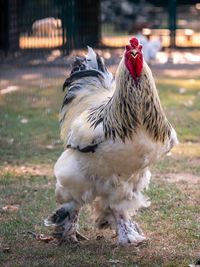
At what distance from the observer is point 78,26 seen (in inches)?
691

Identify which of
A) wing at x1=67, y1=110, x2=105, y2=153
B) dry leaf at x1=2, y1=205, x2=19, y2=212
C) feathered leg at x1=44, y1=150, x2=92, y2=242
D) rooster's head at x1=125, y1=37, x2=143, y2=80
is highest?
rooster's head at x1=125, y1=37, x2=143, y2=80

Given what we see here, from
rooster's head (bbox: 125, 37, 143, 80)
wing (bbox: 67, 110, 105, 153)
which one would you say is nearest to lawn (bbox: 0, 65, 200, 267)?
wing (bbox: 67, 110, 105, 153)

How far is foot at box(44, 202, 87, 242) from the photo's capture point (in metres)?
6.12

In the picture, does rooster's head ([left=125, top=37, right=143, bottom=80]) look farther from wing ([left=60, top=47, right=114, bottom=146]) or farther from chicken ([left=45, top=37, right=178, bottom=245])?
wing ([left=60, top=47, right=114, bottom=146])

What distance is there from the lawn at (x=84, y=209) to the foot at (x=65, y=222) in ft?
0.40

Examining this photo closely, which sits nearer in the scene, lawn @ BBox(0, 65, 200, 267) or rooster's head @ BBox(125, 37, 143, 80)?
rooster's head @ BBox(125, 37, 143, 80)

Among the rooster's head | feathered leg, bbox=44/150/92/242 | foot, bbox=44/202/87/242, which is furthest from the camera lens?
foot, bbox=44/202/87/242

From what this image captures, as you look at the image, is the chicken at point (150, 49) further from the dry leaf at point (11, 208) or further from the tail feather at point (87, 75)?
the tail feather at point (87, 75)

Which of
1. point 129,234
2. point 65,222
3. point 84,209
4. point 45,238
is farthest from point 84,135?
point 84,209

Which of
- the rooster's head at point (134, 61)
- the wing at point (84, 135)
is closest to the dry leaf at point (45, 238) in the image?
the wing at point (84, 135)

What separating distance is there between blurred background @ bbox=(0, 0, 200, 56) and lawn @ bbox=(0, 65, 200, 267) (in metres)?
3.63

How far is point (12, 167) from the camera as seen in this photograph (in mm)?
8859

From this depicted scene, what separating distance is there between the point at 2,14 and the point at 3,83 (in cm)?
338

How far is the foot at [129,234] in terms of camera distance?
6.01 metres
